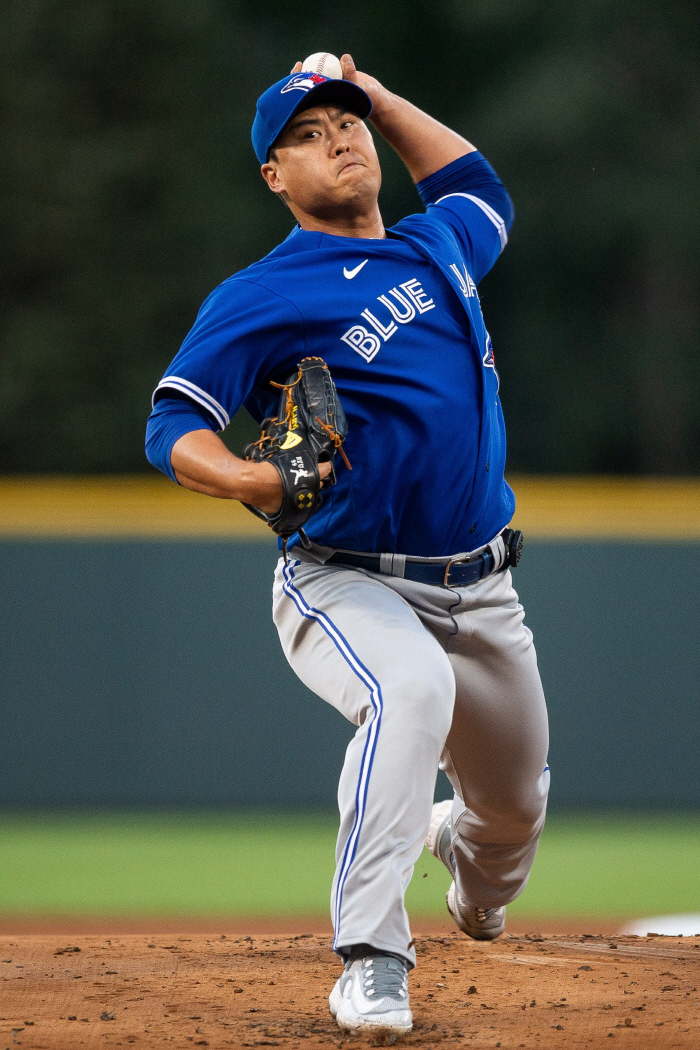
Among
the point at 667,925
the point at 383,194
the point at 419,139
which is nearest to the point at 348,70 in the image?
the point at 419,139

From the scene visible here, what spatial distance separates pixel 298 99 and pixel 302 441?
78cm

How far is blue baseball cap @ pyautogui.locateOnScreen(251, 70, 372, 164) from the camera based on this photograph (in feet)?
8.69

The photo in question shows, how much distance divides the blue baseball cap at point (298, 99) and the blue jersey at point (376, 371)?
0.23 m

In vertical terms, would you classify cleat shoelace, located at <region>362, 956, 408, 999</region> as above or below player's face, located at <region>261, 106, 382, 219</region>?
below

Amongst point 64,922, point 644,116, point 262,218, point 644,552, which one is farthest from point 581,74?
point 64,922

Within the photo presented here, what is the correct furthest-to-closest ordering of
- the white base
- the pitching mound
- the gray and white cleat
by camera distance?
the white base → the pitching mound → the gray and white cleat

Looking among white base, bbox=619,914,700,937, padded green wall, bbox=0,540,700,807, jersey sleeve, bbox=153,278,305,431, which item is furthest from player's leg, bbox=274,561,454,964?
padded green wall, bbox=0,540,700,807

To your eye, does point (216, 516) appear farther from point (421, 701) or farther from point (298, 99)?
point (421, 701)

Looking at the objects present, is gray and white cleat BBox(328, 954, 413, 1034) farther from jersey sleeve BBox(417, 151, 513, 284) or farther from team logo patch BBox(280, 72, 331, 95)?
team logo patch BBox(280, 72, 331, 95)

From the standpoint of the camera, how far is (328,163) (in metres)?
2.66

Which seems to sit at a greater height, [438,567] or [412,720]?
[438,567]

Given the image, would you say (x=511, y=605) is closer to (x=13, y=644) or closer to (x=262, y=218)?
(x=13, y=644)

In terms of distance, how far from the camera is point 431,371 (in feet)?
8.46

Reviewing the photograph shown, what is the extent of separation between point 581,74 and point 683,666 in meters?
6.76
